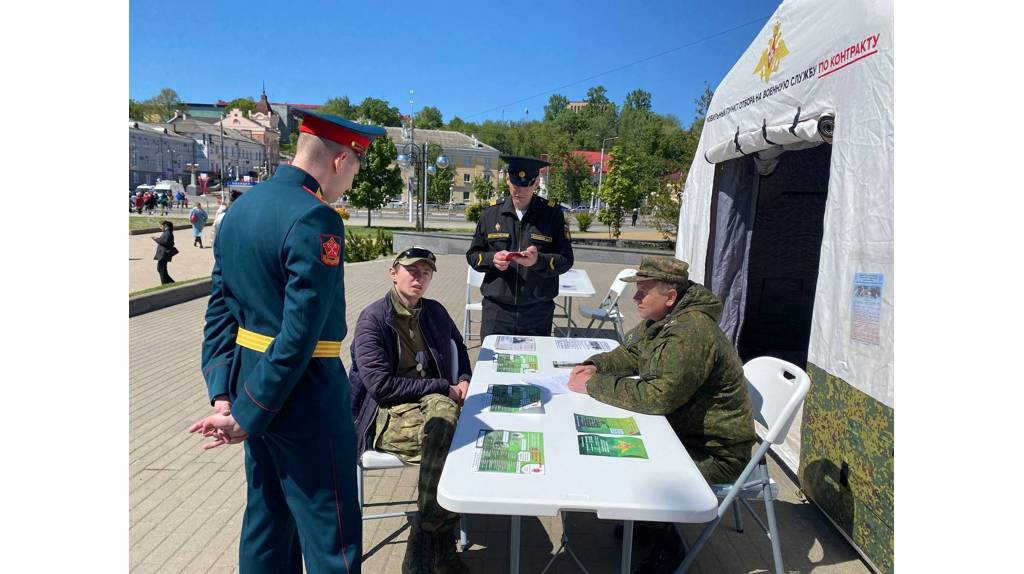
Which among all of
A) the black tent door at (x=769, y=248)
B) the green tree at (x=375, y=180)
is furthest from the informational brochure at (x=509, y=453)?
the green tree at (x=375, y=180)

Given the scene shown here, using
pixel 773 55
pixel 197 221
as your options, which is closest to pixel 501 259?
pixel 773 55

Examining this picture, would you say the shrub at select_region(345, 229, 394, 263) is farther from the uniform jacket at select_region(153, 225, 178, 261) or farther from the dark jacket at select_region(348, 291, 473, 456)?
the dark jacket at select_region(348, 291, 473, 456)

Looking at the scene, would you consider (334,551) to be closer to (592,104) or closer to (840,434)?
(840,434)

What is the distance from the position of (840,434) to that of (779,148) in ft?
8.28

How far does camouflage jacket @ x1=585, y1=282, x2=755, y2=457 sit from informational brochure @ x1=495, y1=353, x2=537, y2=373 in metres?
0.57

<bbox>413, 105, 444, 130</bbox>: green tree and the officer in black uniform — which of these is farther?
<bbox>413, 105, 444, 130</bbox>: green tree

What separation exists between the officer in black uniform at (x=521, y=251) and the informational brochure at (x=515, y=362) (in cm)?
92

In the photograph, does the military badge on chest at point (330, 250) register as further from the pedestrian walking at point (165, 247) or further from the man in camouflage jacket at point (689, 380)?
the pedestrian walking at point (165, 247)

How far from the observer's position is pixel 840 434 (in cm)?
338

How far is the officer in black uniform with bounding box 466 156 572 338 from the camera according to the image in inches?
174

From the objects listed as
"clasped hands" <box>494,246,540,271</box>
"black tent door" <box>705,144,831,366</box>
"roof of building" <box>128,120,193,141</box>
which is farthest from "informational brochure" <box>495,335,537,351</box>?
"roof of building" <box>128,120,193,141</box>

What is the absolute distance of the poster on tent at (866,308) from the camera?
3.04 m
